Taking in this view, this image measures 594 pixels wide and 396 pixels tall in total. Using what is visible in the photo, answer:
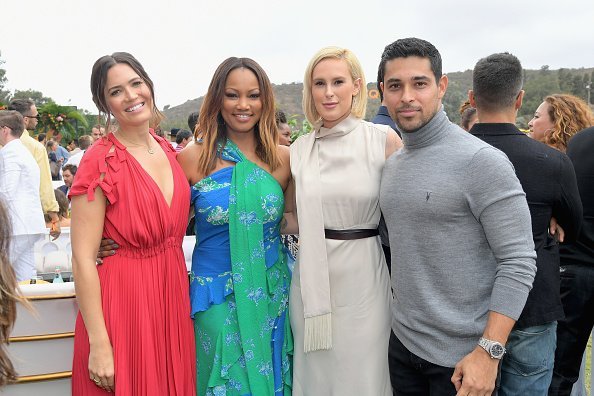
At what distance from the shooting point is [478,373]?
85.4 inches

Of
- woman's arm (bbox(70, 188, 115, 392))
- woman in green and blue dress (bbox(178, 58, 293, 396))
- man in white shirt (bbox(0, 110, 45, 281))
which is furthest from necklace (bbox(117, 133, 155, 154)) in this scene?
man in white shirt (bbox(0, 110, 45, 281))

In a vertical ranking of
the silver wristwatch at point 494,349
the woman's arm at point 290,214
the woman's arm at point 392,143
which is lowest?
the silver wristwatch at point 494,349

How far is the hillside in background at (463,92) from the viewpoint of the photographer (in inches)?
1876

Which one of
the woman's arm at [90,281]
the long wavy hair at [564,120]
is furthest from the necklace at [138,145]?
the long wavy hair at [564,120]

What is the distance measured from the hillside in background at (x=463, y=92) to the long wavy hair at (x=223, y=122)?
3542 cm

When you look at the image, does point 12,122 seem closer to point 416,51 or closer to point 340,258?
point 340,258

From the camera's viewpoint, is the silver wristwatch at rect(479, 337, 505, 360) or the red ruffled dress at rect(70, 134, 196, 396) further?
the red ruffled dress at rect(70, 134, 196, 396)

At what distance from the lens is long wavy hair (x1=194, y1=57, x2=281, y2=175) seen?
2971mm

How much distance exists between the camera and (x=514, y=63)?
9.18 feet

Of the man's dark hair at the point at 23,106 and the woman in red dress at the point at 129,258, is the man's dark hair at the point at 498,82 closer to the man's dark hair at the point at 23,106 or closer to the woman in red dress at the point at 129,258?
the woman in red dress at the point at 129,258

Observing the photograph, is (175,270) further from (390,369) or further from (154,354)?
(390,369)

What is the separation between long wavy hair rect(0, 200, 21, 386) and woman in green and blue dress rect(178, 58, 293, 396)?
3.91 ft

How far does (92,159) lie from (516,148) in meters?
1.90

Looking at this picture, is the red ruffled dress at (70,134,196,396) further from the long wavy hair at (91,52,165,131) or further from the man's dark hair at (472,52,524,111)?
the man's dark hair at (472,52,524,111)
